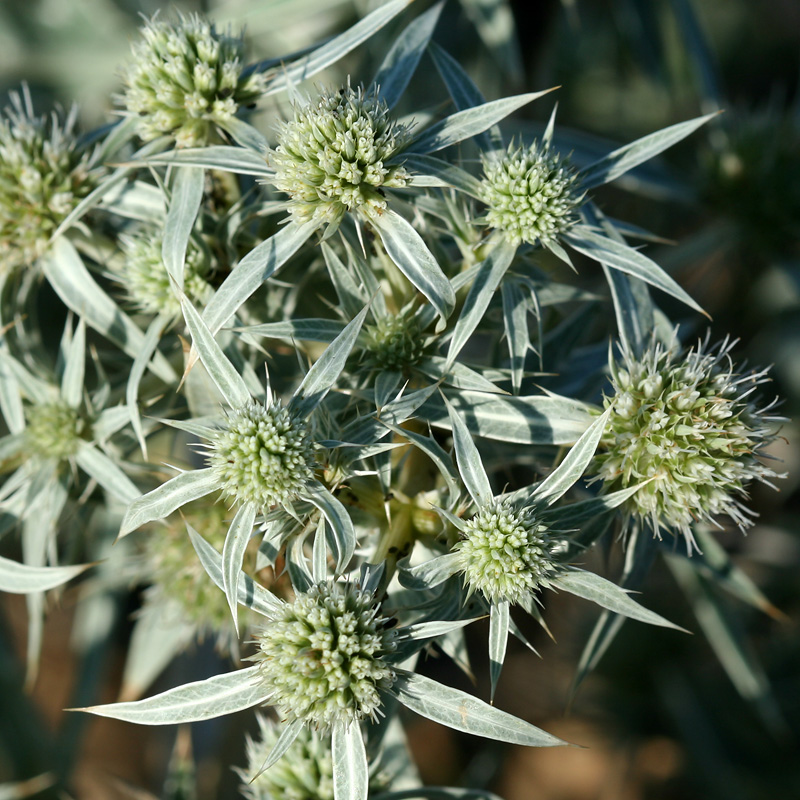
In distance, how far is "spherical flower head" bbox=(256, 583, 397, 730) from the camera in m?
0.88

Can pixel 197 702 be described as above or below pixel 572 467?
below

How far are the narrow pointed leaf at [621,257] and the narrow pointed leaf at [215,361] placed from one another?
485mm

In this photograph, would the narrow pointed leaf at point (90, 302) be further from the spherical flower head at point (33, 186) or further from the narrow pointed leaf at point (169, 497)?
the narrow pointed leaf at point (169, 497)

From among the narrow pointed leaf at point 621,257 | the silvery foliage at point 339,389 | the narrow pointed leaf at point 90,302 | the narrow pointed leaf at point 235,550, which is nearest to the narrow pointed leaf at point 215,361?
the silvery foliage at point 339,389

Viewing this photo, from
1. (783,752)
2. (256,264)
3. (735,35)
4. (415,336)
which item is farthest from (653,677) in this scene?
(735,35)

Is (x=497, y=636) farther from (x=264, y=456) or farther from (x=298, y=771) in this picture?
(x=298, y=771)

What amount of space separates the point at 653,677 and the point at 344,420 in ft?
5.98

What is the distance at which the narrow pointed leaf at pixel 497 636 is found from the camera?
0.88 metres

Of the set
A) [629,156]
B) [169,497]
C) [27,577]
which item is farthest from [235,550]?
[629,156]

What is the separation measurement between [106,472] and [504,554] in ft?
2.05

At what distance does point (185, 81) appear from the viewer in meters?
1.06

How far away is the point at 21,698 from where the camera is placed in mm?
1888

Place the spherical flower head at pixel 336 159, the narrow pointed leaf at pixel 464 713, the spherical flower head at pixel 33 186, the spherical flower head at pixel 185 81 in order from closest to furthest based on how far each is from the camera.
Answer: the narrow pointed leaf at pixel 464 713, the spherical flower head at pixel 336 159, the spherical flower head at pixel 185 81, the spherical flower head at pixel 33 186

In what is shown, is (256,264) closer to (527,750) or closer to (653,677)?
(653,677)
